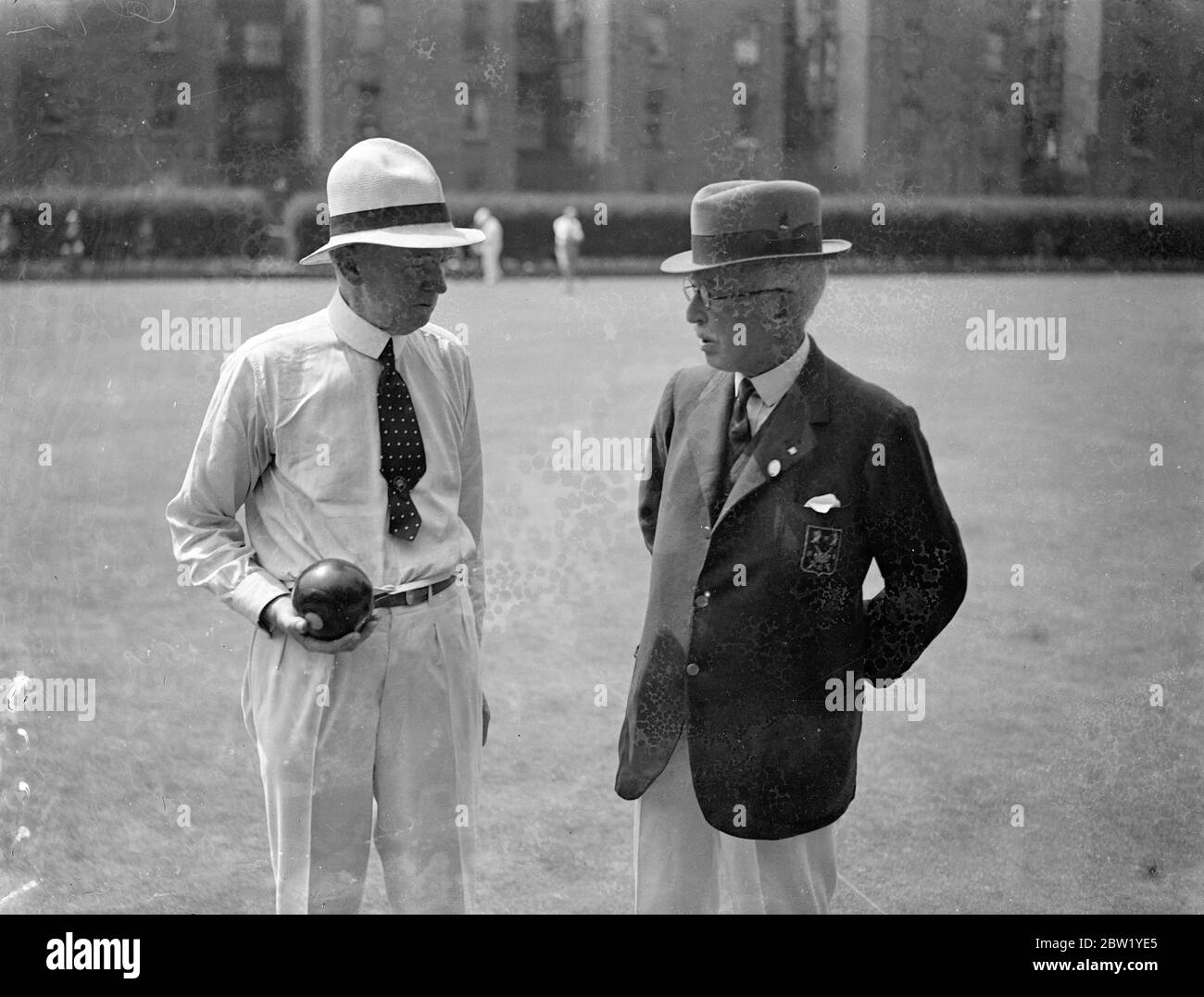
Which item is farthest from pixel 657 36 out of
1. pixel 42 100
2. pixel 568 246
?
pixel 42 100

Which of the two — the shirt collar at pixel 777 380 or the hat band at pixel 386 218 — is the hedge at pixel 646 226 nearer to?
the hat band at pixel 386 218

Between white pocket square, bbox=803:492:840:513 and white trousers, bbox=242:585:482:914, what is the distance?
3.18 ft

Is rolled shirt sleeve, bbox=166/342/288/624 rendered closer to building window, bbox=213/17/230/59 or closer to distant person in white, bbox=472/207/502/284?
distant person in white, bbox=472/207/502/284

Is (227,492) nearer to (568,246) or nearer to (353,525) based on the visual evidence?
(353,525)

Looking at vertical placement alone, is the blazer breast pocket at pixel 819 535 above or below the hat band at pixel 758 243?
below

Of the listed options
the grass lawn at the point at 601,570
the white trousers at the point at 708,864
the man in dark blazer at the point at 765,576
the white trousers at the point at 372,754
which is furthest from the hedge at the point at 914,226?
the white trousers at the point at 708,864

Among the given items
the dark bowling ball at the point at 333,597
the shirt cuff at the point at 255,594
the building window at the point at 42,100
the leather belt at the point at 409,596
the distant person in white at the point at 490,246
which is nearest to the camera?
the dark bowling ball at the point at 333,597

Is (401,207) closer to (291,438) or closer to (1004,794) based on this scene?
(291,438)

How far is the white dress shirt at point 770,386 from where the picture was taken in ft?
12.6

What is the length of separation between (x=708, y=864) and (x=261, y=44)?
2.72m

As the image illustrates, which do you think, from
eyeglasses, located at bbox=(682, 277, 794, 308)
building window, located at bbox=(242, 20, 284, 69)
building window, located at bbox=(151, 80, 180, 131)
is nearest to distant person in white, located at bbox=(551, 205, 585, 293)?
eyeglasses, located at bbox=(682, 277, 794, 308)
